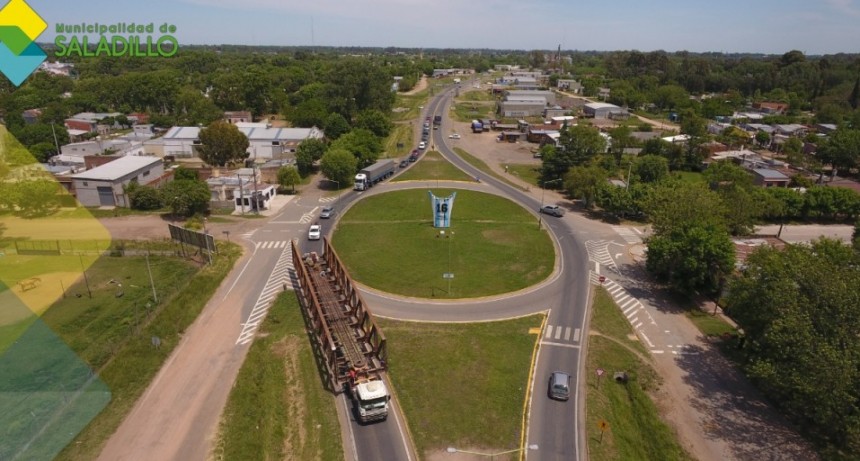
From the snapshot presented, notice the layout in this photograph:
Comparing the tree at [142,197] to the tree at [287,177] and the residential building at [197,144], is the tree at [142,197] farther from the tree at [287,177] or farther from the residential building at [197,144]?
the residential building at [197,144]

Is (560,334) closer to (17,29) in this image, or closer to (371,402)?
(371,402)

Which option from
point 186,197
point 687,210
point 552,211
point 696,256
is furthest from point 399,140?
point 696,256

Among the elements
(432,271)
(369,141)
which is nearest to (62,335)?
(432,271)

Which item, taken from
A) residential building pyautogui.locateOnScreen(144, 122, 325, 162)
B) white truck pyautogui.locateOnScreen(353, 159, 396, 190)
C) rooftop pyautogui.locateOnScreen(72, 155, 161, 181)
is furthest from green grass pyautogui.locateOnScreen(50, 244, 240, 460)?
residential building pyautogui.locateOnScreen(144, 122, 325, 162)

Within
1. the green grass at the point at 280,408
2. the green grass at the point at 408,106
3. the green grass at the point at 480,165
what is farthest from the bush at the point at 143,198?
the green grass at the point at 408,106

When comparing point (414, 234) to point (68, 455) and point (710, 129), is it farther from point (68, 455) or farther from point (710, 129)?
point (710, 129)
